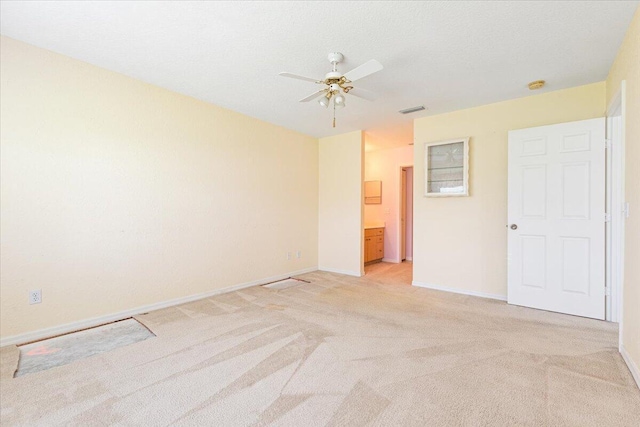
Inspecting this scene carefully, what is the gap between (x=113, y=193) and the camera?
2.99 metres

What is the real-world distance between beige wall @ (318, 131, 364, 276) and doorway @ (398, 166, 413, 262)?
72.8 inches

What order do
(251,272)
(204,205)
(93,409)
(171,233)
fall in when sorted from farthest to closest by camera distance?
(251,272), (204,205), (171,233), (93,409)

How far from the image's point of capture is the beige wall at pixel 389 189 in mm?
6506

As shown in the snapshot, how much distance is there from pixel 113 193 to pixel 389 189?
5326 millimetres

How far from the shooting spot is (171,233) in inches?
136

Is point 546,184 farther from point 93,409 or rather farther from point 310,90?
point 93,409

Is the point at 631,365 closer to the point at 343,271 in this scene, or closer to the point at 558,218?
the point at 558,218

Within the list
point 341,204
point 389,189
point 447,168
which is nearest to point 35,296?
point 341,204

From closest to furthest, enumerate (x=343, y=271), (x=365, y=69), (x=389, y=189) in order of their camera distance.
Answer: (x=365, y=69), (x=343, y=271), (x=389, y=189)

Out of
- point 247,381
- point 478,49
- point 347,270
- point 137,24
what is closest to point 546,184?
point 478,49

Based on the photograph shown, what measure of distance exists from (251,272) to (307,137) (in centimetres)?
270

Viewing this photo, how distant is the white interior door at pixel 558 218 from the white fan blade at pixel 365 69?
2261mm

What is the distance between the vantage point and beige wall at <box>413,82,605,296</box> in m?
3.46

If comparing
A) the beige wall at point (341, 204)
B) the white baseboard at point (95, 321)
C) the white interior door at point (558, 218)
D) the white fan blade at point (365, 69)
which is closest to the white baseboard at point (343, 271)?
the beige wall at point (341, 204)
